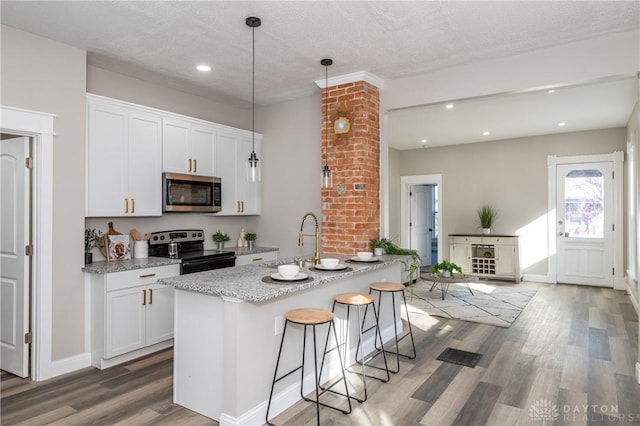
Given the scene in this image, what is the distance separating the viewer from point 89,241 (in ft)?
12.3

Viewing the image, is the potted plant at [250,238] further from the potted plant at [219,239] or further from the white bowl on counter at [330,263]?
the white bowl on counter at [330,263]

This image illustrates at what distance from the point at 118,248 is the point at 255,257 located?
1574mm

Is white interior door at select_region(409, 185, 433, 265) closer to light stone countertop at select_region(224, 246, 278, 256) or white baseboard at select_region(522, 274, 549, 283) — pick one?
white baseboard at select_region(522, 274, 549, 283)

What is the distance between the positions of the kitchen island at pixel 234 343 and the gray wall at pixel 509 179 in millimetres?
5932

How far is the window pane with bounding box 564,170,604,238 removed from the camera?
682 centimetres

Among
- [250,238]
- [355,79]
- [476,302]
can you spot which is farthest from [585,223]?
[250,238]

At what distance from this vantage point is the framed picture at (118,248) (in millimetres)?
3854

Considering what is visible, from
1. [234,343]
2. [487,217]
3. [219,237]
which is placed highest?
[487,217]

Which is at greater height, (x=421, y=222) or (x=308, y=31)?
(x=308, y=31)

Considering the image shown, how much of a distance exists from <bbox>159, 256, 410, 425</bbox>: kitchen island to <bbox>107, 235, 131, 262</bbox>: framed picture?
4.91ft

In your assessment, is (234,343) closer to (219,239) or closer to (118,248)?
(118,248)

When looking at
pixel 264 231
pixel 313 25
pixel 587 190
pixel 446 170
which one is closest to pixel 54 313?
pixel 264 231

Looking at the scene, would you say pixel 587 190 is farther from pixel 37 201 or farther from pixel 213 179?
pixel 37 201

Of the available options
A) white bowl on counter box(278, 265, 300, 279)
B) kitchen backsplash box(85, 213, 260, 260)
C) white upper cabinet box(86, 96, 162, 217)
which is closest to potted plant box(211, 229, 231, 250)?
kitchen backsplash box(85, 213, 260, 260)
